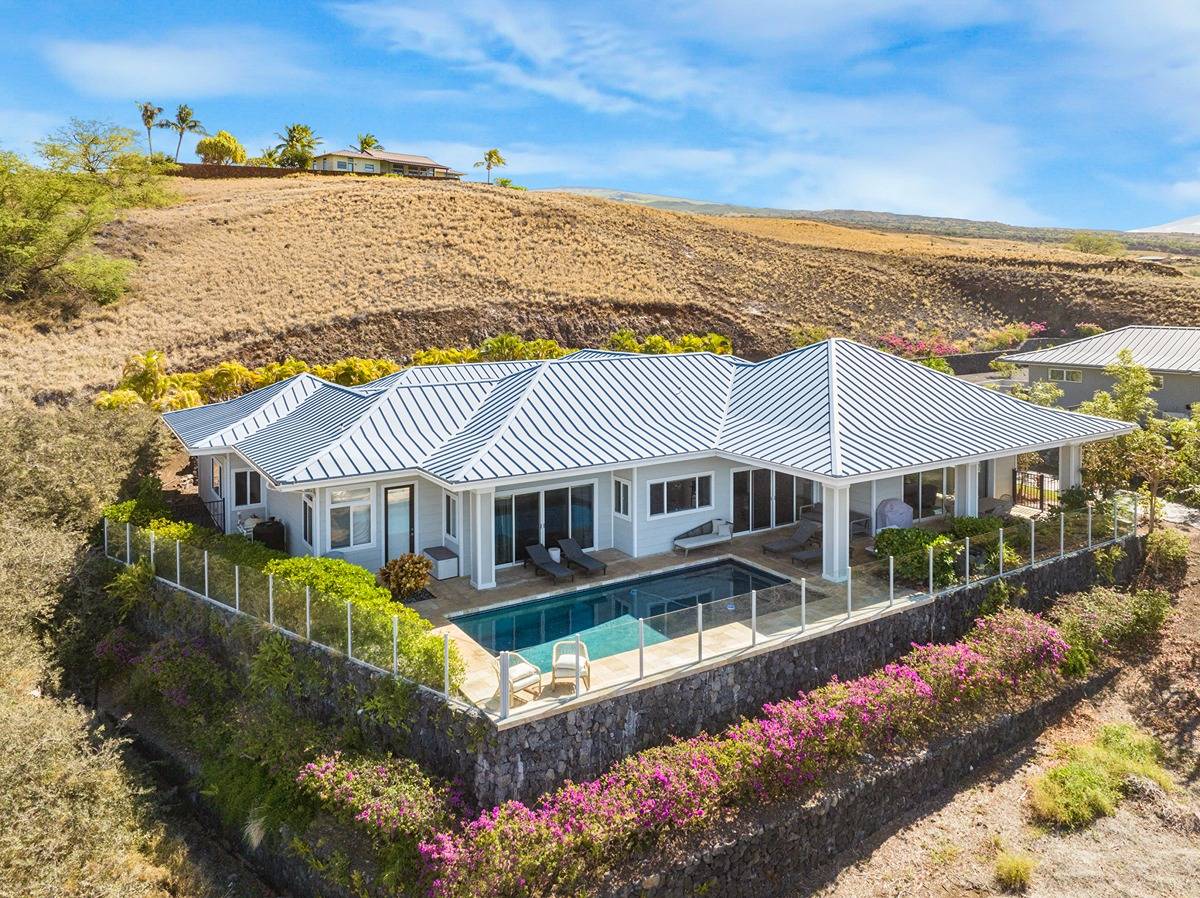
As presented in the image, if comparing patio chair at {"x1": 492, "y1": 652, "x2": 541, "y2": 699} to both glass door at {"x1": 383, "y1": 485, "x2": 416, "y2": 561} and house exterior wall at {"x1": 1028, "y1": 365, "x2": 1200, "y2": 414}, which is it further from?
house exterior wall at {"x1": 1028, "y1": 365, "x2": 1200, "y2": 414}

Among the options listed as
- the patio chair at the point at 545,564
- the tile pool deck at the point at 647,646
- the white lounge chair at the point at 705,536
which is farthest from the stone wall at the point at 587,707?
the white lounge chair at the point at 705,536

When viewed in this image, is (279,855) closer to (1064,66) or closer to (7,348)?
(7,348)

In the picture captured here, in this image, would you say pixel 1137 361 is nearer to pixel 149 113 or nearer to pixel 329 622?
pixel 329 622

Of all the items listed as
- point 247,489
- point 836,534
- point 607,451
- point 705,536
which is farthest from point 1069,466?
point 247,489

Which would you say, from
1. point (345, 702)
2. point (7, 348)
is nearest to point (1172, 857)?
point (345, 702)

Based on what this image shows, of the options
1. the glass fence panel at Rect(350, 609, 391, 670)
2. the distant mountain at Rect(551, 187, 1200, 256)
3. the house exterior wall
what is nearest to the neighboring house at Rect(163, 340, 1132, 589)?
the glass fence panel at Rect(350, 609, 391, 670)

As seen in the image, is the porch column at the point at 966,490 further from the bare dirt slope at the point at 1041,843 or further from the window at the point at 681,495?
the window at the point at 681,495

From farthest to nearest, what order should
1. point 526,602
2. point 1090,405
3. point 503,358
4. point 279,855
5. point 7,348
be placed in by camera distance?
point 503,358 → point 7,348 → point 1090,405 → point 526,602 → point 279,855
